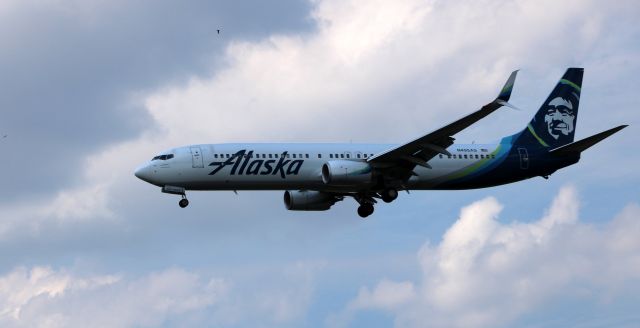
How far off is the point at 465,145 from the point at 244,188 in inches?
571

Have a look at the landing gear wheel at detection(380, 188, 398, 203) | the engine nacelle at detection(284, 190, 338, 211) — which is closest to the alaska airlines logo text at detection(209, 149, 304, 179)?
the landing gear wheel at detection(380, 188, 398, 203)

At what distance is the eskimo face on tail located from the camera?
81375 mm

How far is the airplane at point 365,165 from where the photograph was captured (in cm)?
7231

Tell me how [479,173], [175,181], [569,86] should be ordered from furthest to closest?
[569,86], [479,173], [175,181]

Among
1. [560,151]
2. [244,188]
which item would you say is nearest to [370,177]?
[244,188]

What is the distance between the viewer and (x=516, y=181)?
79.6 metres

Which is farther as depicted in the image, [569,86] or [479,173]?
[569,86]

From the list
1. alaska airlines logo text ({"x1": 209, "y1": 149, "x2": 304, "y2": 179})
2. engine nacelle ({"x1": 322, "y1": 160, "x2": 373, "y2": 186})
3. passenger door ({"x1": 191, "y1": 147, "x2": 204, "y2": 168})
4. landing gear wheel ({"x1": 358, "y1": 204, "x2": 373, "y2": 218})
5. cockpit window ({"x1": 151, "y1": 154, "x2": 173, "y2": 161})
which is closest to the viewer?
engine nacelle ({"x1": 322, "y1": 160, "x2": 373, "y2": 186})

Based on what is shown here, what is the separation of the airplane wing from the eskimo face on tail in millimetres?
11223

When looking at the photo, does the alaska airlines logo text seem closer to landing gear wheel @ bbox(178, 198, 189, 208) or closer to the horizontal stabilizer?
landing gear wheel @ bbox(178, 198, 189, 208)

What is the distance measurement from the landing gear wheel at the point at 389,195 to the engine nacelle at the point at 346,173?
2431 mm

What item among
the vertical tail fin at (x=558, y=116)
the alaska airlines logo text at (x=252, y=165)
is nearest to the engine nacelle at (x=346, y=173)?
the alaska airlines logo text at (x=252, y=165)

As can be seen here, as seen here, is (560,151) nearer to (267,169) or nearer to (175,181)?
(267,169)

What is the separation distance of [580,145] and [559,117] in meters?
5.82
